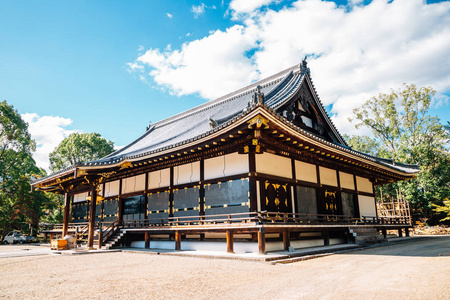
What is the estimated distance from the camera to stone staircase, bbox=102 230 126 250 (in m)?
15.2

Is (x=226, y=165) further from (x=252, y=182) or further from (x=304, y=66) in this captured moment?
(x=304, y=66)

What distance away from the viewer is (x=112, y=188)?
19.6 meters

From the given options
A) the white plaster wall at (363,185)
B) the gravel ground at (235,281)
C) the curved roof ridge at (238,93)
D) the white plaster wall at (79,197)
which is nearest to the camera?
the gravel ground at (235,281)

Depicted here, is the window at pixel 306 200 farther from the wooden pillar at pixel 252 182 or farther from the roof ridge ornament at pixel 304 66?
the roof ridge ornament at pixel 304 66

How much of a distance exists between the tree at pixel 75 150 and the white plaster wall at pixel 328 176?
1434 inches

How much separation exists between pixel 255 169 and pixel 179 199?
4.83 meters

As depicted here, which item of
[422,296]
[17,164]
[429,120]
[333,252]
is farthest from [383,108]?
[17,164]

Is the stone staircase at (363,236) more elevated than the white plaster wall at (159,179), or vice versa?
the white plaster wall at (159,179)

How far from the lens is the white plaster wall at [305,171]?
48.1ft

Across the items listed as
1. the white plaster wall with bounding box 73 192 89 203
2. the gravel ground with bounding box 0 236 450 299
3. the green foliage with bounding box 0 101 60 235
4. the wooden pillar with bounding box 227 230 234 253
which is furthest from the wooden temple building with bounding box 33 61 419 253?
the green foliage with bounding box 0 101 60 235

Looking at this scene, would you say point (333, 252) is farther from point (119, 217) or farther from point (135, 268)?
point (119, 217)

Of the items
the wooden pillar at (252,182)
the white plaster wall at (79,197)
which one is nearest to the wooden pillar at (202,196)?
the wooden pillar at (252,182)

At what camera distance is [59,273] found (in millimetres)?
7988

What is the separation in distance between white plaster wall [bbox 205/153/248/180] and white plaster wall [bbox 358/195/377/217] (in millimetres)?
10639
